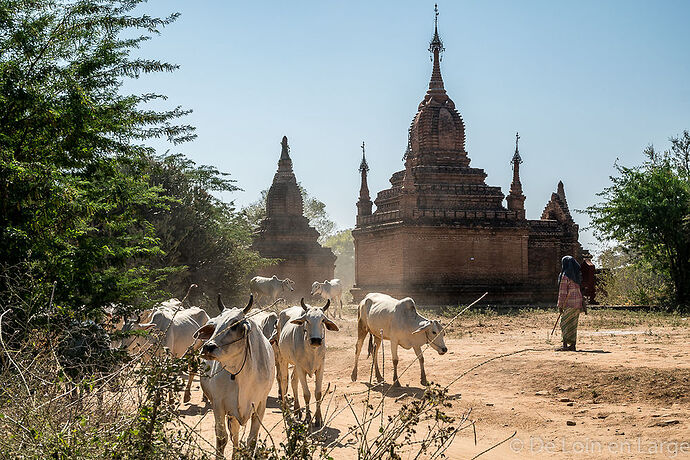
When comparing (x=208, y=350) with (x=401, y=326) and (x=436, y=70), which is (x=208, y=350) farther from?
(x=436, y=70)

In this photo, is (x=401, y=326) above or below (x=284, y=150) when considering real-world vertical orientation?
below

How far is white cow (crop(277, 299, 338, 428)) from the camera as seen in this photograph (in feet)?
24.8

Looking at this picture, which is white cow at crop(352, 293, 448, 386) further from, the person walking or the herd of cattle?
the person walking

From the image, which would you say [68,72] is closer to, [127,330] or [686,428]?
[127,330]

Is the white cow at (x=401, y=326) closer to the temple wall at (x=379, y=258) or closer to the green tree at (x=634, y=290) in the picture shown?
the temple wall at (x=379, y=258)

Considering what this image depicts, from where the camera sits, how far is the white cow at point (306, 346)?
24.8 feet

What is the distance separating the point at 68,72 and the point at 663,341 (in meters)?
11.2

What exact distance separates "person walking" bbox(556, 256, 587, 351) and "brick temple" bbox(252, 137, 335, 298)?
19054 millimetres

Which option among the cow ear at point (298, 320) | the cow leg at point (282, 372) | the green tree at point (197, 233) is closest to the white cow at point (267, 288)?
the green tree at point (197, 233)

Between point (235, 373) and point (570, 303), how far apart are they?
8116mm

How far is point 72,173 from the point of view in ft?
27.5

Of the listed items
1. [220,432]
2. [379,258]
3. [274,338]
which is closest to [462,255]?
[379,258]

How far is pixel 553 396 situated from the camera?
9000 millimetres

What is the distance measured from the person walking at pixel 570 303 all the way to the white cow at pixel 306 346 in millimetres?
5482
